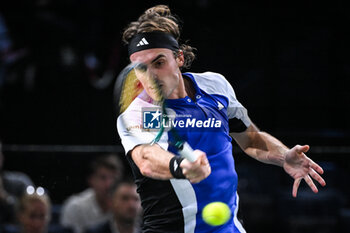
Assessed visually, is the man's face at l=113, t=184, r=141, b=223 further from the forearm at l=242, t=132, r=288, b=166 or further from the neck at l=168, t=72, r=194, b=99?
the neck at l=168, t=72, r=194, b=99

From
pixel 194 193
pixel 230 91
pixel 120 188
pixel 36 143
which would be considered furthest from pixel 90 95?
pixel 194 193

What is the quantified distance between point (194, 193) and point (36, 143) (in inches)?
85.3

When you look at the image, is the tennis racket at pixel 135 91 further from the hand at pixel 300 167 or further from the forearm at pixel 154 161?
the hand at pixel 300 167

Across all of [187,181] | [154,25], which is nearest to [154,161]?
[187,181]

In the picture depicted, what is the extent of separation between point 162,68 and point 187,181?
45 cm

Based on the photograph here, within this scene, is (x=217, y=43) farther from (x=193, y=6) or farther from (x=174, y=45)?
(x=174, y=45)

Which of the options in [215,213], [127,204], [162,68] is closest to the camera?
[215,213]

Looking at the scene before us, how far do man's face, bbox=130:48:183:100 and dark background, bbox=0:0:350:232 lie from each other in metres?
0.51

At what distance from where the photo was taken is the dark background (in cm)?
324

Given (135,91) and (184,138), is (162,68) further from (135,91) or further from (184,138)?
(184,138)

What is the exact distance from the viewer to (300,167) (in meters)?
2.21

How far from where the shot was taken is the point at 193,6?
3.62 m

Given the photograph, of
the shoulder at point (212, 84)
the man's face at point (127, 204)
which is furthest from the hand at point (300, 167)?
the man's face at point (127, 204)

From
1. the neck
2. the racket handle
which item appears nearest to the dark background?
the neck
